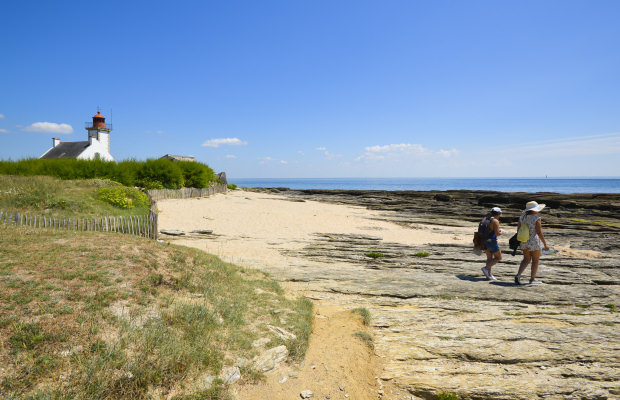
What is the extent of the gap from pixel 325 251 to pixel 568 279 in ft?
27.9

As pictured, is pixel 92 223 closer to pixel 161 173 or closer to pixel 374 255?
pixel 374 255

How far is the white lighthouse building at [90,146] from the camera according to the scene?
46000 mm

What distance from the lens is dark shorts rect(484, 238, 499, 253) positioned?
9516mm

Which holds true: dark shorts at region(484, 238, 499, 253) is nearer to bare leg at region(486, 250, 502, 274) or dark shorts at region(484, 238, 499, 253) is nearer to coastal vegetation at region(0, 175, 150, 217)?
bare leg at region(486, 250, 502, 274)

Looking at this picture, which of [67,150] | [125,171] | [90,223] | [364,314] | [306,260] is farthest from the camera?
Result: [67,150]

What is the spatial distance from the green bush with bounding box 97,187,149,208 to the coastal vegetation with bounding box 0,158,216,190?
347 inches

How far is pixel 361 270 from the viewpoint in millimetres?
11141

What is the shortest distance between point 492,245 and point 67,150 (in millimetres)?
56686

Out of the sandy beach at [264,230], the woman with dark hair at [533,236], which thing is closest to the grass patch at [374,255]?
the sandy beach at [264,230]

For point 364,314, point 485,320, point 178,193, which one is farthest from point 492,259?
point 178,193

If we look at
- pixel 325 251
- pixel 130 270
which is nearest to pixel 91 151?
pixel 325 251

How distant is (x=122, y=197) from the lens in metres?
16.2

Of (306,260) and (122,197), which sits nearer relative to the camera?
(306,260)

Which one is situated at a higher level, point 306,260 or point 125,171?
point 125,171
